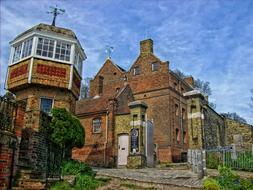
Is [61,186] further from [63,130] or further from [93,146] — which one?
[93,146]

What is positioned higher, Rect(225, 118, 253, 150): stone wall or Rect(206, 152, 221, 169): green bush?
Rect(225, 118, 253, 150): stone wall

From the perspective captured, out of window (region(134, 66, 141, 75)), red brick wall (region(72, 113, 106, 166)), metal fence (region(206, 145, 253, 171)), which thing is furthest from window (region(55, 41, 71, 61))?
window (region(134, 66, 141, 75))

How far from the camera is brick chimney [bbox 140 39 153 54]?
35156 millimetres

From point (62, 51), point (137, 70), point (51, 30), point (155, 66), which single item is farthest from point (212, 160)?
point (137, 70)

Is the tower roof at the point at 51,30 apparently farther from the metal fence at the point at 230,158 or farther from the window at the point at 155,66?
the window at the point at 155,66

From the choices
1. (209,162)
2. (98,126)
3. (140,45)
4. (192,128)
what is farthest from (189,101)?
(140,45)

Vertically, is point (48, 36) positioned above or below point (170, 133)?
Result: above

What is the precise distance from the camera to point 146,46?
3541 centimetres

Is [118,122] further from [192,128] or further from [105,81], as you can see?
[105,81]

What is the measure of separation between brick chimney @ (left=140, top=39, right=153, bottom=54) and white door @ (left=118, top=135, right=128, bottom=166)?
1311cm

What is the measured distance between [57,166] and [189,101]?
930 centimetres

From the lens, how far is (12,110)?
10672mm

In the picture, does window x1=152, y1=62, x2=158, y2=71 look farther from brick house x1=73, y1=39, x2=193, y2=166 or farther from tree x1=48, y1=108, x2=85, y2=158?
tree x1=48, y1=108, x2=85, y2=158

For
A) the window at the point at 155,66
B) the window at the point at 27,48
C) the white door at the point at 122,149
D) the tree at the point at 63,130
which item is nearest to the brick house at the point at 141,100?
the window at the point at 155,66
